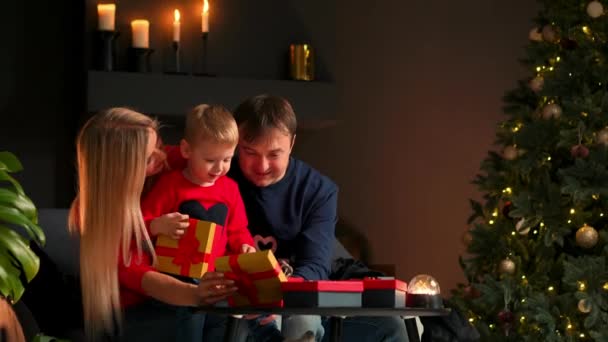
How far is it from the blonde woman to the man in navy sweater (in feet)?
1.02

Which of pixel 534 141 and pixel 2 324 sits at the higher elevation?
pixel 534 141

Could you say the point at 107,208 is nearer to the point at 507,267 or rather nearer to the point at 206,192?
the point at 206,192

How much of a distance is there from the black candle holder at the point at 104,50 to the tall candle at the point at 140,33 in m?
0.09

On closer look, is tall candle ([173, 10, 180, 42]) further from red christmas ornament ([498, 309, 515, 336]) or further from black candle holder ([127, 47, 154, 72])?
red christmas ornament ([498, 309, 515, 336])

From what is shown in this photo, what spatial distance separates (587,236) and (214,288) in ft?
5.31

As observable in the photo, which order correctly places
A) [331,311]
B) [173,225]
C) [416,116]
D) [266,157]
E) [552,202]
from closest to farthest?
1. [331,311]
2. [173,225]
3. [266,157]
4. [552,202]
5. [416,116]

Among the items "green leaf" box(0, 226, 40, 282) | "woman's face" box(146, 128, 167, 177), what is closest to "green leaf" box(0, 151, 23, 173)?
"green leaf" box(0, 226, 40, 282)

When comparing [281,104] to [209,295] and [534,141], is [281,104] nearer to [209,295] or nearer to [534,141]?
[209,295]

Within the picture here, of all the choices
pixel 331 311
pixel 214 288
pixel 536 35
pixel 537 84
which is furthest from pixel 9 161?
pixel 536 35

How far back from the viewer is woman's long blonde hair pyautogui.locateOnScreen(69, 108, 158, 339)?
249 centimetres

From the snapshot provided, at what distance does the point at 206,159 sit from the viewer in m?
2.61

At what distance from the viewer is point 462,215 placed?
213 inches

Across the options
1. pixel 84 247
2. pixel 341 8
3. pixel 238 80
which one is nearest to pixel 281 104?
pixel 84 247

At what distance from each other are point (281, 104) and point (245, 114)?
10cm
